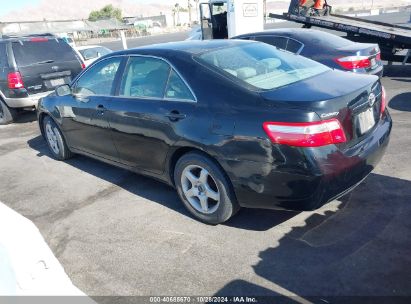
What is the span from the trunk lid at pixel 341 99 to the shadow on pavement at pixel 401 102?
3.68m

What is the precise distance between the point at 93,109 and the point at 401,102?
5.62 meters

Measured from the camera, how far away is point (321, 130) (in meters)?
2.85

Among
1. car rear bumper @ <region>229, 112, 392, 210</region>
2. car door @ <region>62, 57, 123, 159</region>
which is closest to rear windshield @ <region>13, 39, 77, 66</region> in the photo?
car door @ <region>62, 57, 123, 159</region>

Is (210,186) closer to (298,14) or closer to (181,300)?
(181,300)

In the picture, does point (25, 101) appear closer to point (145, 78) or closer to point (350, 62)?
point (145, 78)

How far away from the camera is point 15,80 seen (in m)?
7.71

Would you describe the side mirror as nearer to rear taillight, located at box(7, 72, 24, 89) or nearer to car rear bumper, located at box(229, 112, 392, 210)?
car rear bumper, located at box(229, 112, 392, 210)

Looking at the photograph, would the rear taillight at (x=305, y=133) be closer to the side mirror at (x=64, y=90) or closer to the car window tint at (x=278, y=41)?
the side mirror at (x=64, y=90)

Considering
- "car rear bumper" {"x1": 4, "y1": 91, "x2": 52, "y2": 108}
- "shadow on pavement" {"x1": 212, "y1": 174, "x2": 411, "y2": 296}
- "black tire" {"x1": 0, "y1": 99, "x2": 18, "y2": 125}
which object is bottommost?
"black tire" {"x1": 0, "y1": 99, "x2": 18, "y2": 125}

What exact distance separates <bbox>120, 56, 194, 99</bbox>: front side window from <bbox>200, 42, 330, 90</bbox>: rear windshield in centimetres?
36

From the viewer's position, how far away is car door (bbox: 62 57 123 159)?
445 cm

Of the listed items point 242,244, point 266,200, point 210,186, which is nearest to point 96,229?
point 210,186

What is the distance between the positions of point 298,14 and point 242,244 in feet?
29.3

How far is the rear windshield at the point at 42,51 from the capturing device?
7.86 meters
